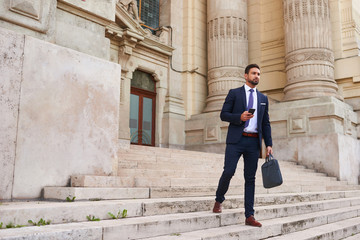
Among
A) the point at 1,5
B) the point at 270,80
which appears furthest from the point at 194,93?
the point at 1,5

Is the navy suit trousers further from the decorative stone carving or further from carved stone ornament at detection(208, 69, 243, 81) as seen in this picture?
carved stone ornament at detection(208, 69, 243, 81)

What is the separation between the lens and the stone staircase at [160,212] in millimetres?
3180

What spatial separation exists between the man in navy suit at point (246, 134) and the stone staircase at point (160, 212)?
0.33 meters

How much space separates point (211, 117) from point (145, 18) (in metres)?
4.78

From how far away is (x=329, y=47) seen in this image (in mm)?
13320

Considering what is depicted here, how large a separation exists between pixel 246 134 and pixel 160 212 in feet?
4.23

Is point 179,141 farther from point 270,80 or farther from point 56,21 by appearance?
point 56,21

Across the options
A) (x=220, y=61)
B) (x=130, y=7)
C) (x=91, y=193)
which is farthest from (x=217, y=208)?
(x=220, y=61)

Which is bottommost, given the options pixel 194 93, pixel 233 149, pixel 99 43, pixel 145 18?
pixel 233 149

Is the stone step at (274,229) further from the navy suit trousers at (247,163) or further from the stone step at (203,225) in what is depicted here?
the navy suit trousers at (247,163)

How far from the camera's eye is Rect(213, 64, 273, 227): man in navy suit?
411cm

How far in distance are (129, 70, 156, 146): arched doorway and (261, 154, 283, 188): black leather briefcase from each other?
31.3ft

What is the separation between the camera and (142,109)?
45.3ft

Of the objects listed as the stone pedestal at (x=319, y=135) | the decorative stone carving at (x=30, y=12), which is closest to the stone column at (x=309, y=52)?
the stone pedestal at (x=319, y=135)
